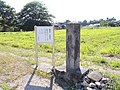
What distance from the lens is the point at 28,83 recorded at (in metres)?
4.68

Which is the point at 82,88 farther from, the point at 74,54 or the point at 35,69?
the point at 35,69

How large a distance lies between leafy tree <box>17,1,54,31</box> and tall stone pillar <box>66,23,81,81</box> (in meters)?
33.4

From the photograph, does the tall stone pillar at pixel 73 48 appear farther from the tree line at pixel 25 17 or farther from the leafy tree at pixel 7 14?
the leafy tree at pixel 7 14

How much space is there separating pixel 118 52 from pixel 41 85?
4.10 metres

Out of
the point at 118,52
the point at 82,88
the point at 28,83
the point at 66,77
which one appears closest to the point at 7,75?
the point at 28,83

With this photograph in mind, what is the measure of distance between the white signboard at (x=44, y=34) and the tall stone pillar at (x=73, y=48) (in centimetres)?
84

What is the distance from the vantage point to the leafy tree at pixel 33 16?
3878 centimetres

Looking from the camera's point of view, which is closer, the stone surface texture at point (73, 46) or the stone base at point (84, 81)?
the stone base at point (84, 81)

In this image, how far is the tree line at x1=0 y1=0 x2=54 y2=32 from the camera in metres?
36.9

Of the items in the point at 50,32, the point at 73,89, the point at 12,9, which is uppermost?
the point at 12,9

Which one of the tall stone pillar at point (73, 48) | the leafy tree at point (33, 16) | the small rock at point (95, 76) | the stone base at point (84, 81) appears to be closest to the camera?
the stone base at point (84, 81)

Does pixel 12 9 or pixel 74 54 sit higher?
pixel 12 9

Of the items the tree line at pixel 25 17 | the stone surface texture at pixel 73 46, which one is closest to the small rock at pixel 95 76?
the stone surface texture at pixel 73 46

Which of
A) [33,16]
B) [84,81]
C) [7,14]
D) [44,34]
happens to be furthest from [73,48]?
[33,16]
